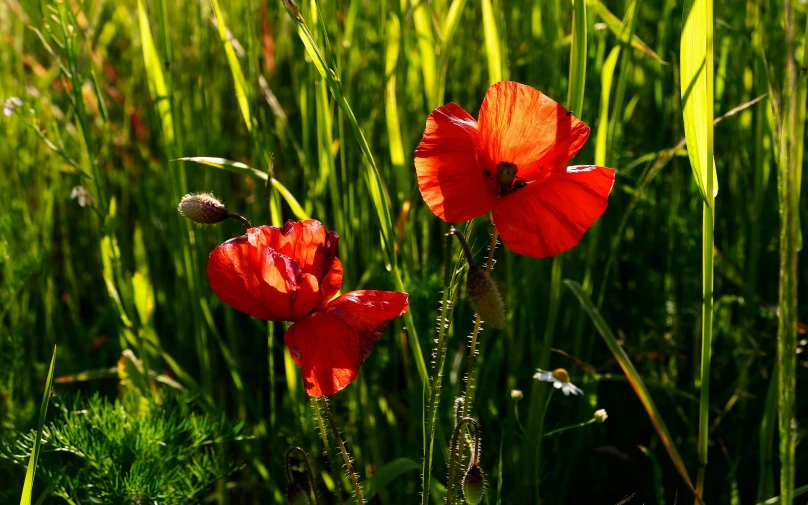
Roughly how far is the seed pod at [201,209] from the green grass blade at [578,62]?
1.54ft

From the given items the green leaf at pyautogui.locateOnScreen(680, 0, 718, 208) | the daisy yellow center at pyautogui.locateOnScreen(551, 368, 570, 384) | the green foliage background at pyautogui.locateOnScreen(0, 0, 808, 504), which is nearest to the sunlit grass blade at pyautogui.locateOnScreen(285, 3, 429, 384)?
the green foliage background at pyautogui.locateOnScreen(0, 0, 808, 504)

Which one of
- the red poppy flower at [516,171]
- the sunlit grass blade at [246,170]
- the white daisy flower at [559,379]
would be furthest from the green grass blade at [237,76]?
the white daisy flower at [559,379]

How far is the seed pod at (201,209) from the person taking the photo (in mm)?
1018

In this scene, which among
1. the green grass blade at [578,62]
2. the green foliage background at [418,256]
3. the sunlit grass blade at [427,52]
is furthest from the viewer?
the sunlit grass blade at [427,52]

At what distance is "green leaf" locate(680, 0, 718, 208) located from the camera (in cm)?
97

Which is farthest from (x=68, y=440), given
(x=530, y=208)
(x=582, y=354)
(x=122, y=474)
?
(x=582, y=354)

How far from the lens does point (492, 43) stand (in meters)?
1.29

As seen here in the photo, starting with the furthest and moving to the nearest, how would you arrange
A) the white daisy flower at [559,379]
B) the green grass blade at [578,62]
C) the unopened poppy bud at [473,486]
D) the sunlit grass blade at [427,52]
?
the sunlit grass blade at [427,52] → the white daisy flower at [559,379] → the green grass blade at [578,62] → the unopened poppy bud at [473,486]

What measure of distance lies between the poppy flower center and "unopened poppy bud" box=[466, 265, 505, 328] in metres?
0.11

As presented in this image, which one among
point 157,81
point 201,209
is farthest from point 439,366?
point 157,81

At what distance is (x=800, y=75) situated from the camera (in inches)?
44.1

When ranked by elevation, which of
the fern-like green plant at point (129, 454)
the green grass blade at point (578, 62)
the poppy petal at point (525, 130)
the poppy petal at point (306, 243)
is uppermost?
the green grass blade at point (578, 62)

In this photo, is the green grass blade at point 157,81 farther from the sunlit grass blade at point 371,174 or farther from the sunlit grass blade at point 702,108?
the sunlit grass blade at point 702,108

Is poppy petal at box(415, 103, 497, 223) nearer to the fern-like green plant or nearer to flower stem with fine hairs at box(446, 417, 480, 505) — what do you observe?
flower stem with fine hairs at box(446, 417, 480, 505)
